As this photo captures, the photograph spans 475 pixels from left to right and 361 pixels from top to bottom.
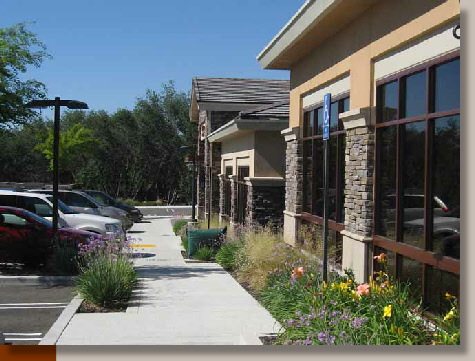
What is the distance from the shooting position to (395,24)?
873 centimetres

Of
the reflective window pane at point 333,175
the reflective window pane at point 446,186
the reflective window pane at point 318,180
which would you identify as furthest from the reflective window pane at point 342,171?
the reflective window pane at point 446,186

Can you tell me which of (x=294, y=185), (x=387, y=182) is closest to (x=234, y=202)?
(x=294, y=185)

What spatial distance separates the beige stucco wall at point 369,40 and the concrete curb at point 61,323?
5.46 m

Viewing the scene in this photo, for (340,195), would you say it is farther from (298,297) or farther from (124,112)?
(124,112)

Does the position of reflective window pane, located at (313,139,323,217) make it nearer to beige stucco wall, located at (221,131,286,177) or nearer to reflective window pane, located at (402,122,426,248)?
reflective window pane, located at (402,122,426,248)

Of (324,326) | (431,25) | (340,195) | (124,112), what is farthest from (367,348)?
(124,112)

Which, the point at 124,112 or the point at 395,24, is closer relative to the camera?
the point at 395,24

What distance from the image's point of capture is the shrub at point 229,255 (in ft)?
47.2

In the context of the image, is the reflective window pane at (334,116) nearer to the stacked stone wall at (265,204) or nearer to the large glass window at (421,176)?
the large glass window at (421,176)

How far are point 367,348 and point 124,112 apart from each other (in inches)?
1808

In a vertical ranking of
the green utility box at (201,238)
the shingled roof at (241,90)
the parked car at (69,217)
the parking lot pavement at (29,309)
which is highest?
the shingled roof at (241,90)

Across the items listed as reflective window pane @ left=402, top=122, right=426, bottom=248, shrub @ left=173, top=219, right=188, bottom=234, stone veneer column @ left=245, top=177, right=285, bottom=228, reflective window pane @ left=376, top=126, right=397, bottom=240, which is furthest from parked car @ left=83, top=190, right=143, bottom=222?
reflective window pane @ left=402, top=122, right=426, bottom=248

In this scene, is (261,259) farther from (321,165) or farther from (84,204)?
(84,204)

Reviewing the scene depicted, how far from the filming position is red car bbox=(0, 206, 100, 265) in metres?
13.8
